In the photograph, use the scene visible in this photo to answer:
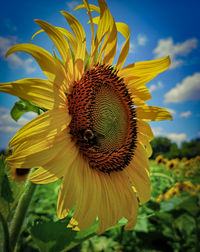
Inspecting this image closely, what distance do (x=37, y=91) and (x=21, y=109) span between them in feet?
1.02

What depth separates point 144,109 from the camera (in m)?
1.39

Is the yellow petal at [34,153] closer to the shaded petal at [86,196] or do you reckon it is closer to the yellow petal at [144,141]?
the shaded petal at [86,196]

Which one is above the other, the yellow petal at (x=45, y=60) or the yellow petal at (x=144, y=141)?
the yellow petal at (x=45, y=60)

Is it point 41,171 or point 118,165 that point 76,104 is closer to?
point 41,171

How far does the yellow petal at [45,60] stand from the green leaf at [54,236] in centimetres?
69

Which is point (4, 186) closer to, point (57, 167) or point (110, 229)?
point (57, 167)

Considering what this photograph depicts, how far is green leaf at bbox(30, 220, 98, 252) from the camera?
987 mm

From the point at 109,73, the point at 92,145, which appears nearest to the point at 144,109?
the point at 109,73

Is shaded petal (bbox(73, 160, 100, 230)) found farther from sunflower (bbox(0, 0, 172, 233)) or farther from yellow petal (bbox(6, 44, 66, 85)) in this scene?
yellow petal (bbox(6, 44, 66, 85))

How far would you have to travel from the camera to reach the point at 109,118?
1172mm

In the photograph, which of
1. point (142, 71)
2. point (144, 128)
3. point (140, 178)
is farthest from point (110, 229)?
point (142, 71)

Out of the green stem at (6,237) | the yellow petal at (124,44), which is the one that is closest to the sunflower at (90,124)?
the yellow petal at (124,44)

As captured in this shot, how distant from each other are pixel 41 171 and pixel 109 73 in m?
0.68

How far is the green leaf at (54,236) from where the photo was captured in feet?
3.24
